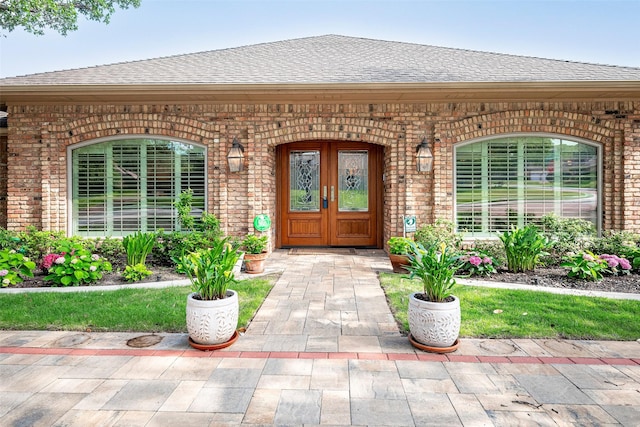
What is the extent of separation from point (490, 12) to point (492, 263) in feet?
20.4

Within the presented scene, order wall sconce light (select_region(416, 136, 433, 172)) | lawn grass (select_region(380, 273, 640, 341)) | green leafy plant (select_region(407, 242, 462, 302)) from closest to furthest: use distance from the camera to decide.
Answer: green leafy plant (select_region(407, 242, 462, 302)) < lawn grass (select_region(380, 273, 640, 341)) < wall sconce light (select_region(416, 136, 433, 172))

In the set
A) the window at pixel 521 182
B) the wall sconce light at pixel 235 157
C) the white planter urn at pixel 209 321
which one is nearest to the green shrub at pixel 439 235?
the window at pixel 521 182

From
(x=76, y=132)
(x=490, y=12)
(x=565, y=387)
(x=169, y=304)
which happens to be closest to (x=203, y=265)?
(x=169, y=304)

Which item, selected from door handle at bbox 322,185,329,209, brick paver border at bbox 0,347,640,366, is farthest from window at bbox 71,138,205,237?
brick paver border at bbox 0,347,640,366

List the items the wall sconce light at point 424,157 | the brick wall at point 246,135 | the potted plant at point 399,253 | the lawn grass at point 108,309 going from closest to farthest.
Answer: the lawn grass at point 108,309
the potted plant at point 399,253
the wall sconce light at point 424,157
the brick wall at point 246,135

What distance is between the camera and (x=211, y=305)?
9.90 feet

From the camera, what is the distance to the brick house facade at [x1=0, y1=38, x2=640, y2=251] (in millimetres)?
6785

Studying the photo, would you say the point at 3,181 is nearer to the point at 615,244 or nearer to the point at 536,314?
the point at 536,314

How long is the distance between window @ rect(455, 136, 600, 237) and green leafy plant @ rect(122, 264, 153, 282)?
562cm

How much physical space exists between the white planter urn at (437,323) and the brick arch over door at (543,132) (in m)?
4.15

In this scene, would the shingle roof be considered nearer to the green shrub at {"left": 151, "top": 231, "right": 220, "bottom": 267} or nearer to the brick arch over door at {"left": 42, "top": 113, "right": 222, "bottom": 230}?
the brick arch over door at {"left": 42, "top": 113, "right": 222, "bottom": 230}

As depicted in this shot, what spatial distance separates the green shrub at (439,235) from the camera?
6029mm

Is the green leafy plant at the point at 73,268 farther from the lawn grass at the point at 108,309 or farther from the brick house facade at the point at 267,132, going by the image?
the brick house facade at the point at 267,132

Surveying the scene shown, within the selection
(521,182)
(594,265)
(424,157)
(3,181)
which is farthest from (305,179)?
(3,181)
